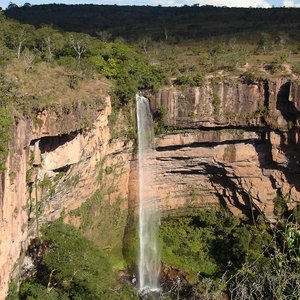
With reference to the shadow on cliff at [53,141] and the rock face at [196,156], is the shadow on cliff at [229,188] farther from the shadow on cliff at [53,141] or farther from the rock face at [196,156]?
the shadow on cliff at [53,141]

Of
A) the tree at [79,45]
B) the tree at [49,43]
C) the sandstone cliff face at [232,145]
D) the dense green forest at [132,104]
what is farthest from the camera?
the tree at [49,43]

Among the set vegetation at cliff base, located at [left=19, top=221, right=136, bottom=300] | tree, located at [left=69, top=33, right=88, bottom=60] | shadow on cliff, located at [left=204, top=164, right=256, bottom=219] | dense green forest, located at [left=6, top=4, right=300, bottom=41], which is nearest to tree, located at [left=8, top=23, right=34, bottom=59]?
tree, located at [left=69, top=33, right=88, bottom=60]

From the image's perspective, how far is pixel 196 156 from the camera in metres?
25.1

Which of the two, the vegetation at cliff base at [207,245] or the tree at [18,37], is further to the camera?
the tree at [18,37]

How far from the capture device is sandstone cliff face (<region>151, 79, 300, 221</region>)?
77.8 ft

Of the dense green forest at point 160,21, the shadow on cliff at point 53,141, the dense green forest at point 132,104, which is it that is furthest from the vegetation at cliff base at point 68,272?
the dense green forest at point 160,21

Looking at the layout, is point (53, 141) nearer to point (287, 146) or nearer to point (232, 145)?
point (232, 145)

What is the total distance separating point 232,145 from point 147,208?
5.94m

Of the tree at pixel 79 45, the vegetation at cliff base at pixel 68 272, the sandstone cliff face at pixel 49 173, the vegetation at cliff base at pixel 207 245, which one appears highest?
the tree at pixel 79 45

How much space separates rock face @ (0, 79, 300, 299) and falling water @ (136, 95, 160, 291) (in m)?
0.45

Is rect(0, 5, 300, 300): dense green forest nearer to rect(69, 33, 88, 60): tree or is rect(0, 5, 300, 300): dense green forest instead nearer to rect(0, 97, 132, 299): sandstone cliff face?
rect(69, 33, 88, 60): tree

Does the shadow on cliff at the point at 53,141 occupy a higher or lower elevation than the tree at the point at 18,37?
lower

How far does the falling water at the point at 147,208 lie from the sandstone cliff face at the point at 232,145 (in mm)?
568

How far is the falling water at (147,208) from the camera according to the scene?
23.6 m
